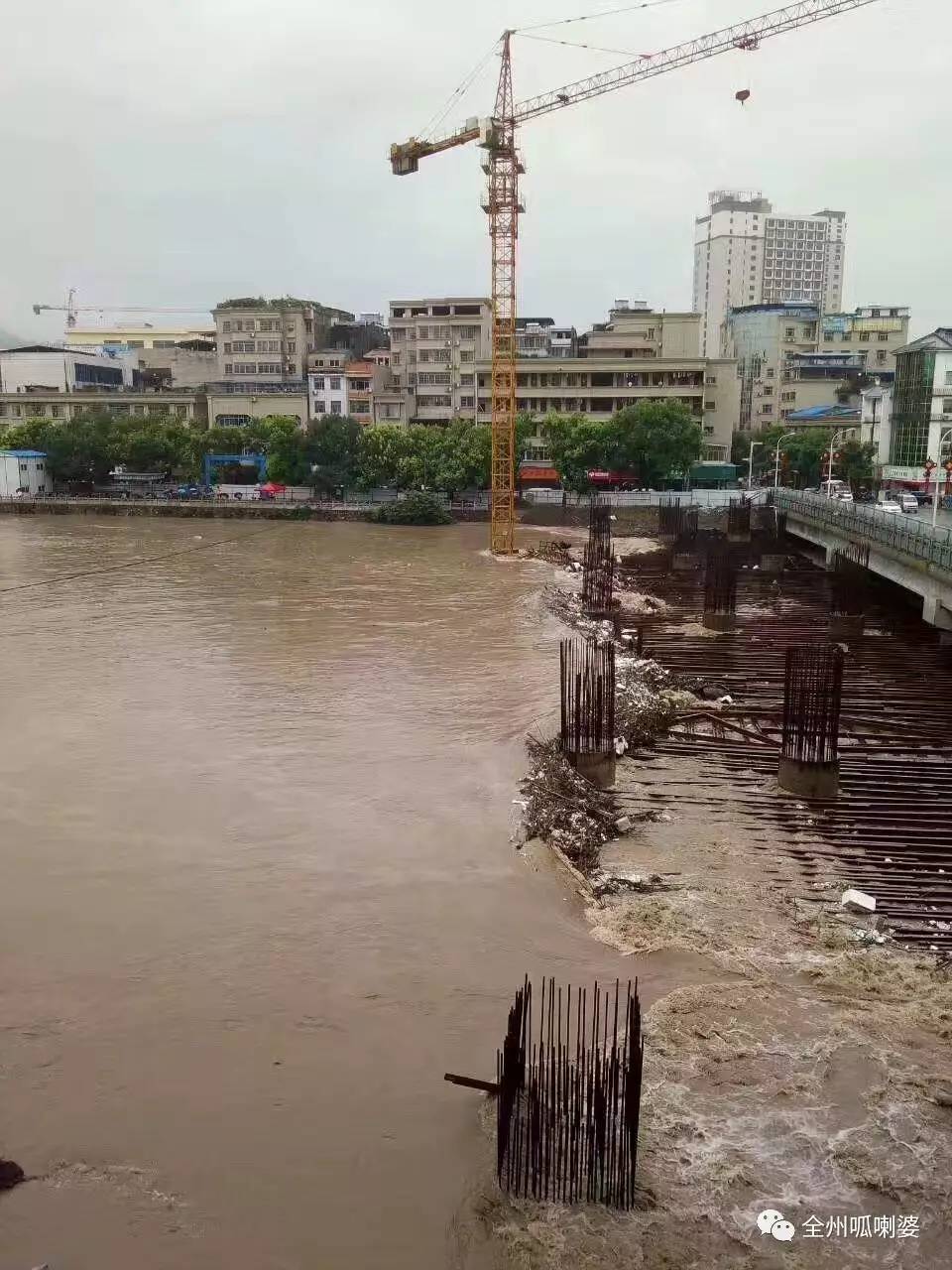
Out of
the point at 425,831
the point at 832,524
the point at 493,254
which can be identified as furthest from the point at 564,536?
the point at 425,831

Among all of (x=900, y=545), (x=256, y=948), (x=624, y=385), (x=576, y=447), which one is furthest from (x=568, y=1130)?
(x=624, y=385)

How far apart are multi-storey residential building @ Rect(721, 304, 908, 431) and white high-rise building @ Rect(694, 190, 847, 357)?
49.0 meters

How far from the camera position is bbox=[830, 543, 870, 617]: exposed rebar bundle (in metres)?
27.9

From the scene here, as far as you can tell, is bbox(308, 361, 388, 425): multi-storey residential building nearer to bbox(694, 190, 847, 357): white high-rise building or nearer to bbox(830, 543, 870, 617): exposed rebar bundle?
bbox(830, 543, 870, 617): exposed rebar bundle

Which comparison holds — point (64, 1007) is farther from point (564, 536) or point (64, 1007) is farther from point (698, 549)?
point (564, 536)

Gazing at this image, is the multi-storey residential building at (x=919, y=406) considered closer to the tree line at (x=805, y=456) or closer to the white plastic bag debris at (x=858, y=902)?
the tree line at (x=805, y=456)

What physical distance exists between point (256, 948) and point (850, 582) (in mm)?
22986

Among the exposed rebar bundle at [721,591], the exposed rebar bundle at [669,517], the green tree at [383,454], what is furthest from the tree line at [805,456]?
the exposed rebar bundle at [721,591]

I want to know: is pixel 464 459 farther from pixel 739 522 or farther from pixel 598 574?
pixel 598 574

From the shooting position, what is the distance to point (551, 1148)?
7.24 metres

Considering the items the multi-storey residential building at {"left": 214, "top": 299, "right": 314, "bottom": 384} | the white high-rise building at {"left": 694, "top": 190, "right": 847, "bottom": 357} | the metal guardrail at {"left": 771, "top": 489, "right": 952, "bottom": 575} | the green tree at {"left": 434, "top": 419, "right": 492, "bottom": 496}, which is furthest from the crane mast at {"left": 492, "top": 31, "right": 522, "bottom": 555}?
the white high-rise building at {"left": 694, "top": 190, "right": 847, "bottom": 357}

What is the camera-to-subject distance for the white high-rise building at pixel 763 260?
135000mm

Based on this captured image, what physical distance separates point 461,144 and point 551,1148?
57691 millimetres

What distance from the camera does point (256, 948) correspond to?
1038 centimetres
